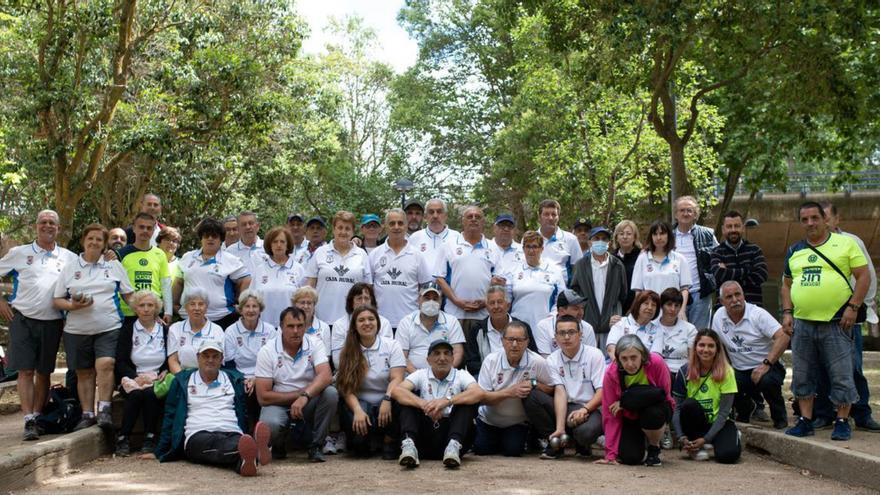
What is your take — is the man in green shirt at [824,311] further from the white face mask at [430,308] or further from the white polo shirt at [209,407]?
the white polo shirt at [209,407]

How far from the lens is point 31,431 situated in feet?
27.0

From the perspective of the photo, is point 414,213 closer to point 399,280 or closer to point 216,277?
point 399,280

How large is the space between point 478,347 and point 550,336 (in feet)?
2.29

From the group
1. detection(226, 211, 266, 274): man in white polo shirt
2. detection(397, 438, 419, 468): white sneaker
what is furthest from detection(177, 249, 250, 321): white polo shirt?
detection(397, 438, 419, 468): white sneaker

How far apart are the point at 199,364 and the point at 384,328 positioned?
1.71m

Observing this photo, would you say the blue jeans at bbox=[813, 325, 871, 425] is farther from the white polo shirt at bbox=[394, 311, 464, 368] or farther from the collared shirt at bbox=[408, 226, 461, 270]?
the collared shirt at bbox=[408, 226, 461, 270]

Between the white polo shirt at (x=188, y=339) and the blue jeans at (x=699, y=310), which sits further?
the blue jeans at (x=699, y=310)

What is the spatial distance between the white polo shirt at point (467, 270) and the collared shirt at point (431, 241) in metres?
0.07

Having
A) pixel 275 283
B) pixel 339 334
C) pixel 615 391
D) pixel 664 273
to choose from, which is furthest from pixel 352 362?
pixel 664 273

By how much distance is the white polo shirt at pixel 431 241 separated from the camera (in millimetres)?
9750

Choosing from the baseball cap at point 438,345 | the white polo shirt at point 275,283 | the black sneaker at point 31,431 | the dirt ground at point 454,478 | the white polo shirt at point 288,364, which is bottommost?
the dirt ground at point 454,478

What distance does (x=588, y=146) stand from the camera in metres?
23.0

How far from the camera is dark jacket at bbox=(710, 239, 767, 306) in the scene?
958 cm

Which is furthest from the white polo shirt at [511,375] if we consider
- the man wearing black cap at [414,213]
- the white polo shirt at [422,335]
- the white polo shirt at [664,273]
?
the man wearing black cap at [414,213]
